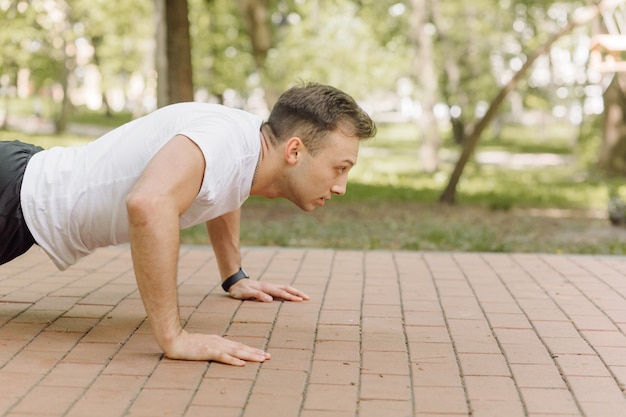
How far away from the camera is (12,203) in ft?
11.6

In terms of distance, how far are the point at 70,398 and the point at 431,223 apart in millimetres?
6215

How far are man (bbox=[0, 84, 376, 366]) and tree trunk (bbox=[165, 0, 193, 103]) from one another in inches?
259

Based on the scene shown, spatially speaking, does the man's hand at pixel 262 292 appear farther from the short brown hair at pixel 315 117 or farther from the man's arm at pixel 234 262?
the short brown hair at pixel 315 117

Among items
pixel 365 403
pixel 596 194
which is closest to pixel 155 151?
pixel 365 403

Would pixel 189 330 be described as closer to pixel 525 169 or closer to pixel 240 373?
pixel 240 373

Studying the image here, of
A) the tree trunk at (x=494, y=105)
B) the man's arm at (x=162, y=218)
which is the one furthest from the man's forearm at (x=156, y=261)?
the tree trunk at (x=494, y=105)

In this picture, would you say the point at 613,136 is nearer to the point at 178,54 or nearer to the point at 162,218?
the point at 178,54

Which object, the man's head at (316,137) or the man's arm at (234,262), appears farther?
the man's arm at (234,262)

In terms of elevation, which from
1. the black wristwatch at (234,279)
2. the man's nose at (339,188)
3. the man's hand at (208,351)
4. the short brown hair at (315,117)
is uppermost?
the short brown hair at (315,117)

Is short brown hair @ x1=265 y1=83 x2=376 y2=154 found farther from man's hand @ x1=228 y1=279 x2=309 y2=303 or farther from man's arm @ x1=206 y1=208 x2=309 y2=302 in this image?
man's hand @ x1=228 y1=279 x2=309 y2=303

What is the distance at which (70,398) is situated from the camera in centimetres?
297

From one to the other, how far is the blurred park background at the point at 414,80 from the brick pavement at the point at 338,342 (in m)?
1.56

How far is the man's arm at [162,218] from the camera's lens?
3096mm

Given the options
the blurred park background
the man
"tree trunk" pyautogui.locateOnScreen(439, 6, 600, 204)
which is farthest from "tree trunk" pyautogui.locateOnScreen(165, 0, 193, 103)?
the man
